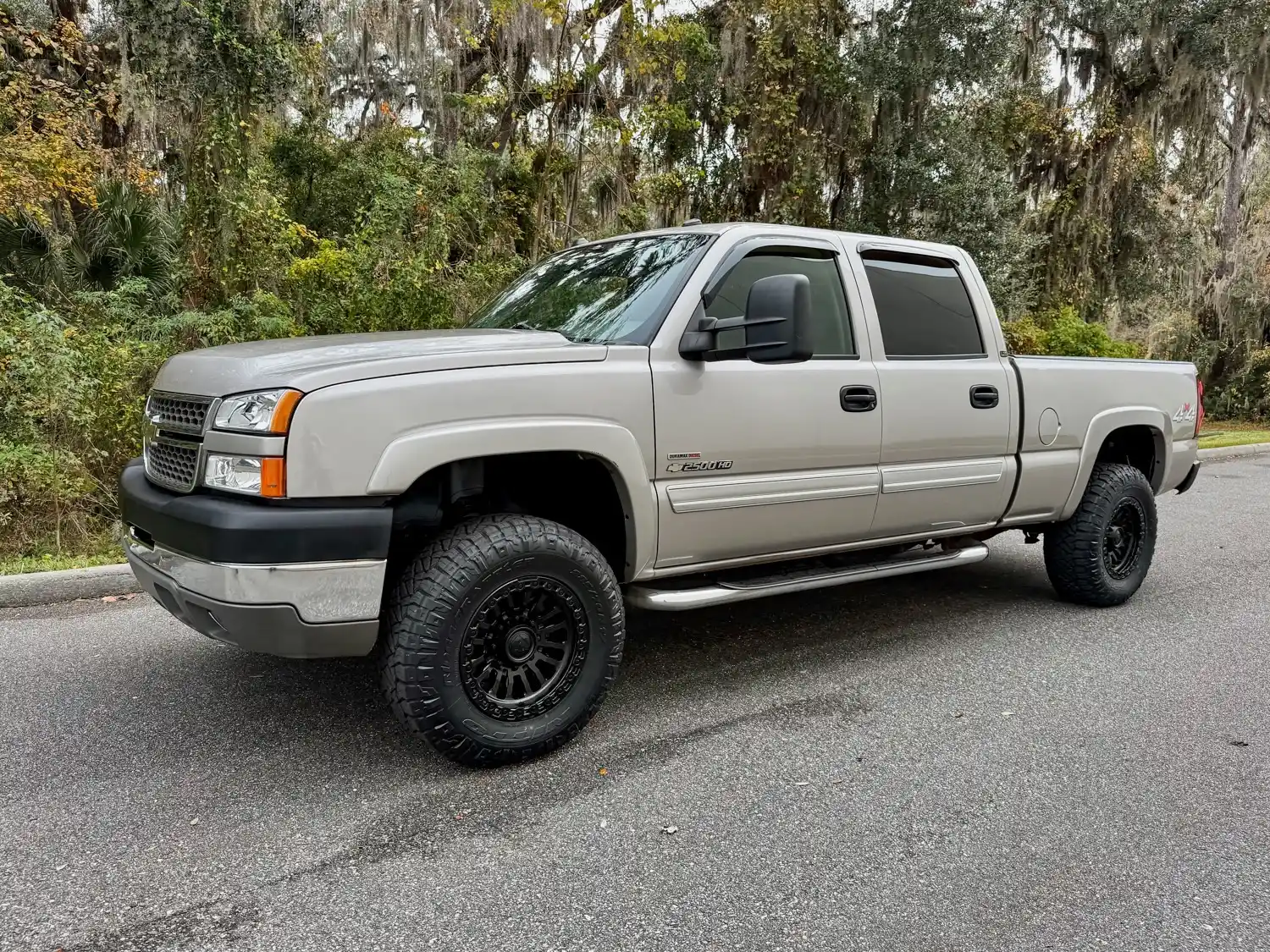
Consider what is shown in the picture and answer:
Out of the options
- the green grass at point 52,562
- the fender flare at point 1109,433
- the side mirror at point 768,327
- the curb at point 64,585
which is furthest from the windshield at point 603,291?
the green grass at point 52,562

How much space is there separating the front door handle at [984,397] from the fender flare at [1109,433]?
0.85m

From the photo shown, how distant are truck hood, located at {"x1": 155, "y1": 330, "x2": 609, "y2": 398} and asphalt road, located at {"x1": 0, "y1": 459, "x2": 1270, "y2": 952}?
1370 mm

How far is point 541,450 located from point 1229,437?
16114mm

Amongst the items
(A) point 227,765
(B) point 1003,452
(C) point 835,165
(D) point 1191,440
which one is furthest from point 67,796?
(C) point 835,165

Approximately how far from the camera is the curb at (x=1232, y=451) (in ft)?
42.7

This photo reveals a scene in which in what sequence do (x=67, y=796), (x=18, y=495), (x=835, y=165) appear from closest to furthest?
(x=67, y=796) → (x=18, y=495) → (x=835, y=165)

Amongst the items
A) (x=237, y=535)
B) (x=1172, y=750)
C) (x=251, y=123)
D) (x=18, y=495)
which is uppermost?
(x=251, y=123)

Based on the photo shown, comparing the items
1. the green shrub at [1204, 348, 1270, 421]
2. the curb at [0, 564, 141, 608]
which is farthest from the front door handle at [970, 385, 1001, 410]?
the green shrub at [1204, 348, 1270, 421]

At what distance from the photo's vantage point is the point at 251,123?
37.8ft

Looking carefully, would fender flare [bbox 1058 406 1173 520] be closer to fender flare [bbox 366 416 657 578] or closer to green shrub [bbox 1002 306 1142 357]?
fender flare [bbox 366 416 657 578]

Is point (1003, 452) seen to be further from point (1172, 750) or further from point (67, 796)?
point (67, 796)

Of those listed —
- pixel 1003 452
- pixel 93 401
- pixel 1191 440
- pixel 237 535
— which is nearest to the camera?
pixel 237 535

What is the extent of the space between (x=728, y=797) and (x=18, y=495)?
5745mm

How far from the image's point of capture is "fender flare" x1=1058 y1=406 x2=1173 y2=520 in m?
5.14
